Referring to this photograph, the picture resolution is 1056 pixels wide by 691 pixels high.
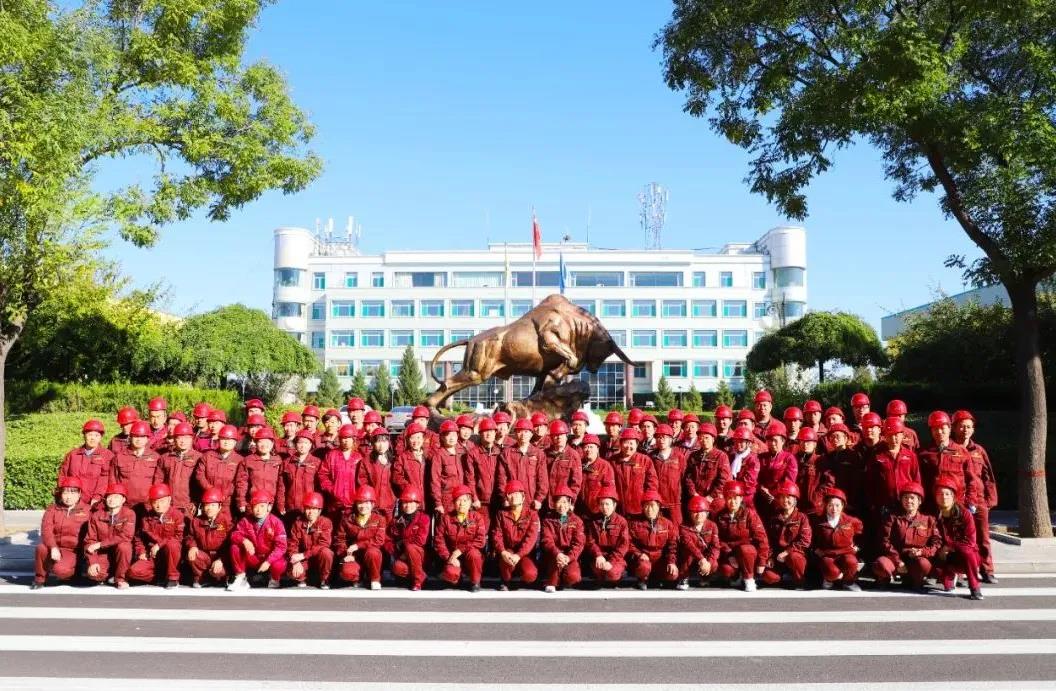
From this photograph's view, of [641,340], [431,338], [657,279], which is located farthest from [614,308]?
[431,338]

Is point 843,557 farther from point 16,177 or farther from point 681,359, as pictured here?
point 681,359

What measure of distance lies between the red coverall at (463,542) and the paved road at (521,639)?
250mm

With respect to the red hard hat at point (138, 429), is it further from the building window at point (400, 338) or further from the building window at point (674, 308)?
the building window at point (674, 308)

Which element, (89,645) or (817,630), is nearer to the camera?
(89,645)

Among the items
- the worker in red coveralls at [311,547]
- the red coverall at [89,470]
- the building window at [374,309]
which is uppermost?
the building window at [374,309]

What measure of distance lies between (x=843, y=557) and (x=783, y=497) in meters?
0.70

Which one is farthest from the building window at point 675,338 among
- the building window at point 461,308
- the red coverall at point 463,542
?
the red coverall at point 463,542

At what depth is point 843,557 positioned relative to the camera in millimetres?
7680

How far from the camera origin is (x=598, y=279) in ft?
191

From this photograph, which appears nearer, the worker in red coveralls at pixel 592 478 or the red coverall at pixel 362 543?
the red coverall at pixel 362 543

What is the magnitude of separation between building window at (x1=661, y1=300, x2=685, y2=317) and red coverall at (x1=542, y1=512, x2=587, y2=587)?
51023 millimetres

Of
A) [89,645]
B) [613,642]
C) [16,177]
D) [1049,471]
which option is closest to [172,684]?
[89,645]

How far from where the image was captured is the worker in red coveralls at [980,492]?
7.93 m

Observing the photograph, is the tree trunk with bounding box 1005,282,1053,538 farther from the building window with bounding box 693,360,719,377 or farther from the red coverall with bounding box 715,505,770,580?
the building window with bounding box 693,360,719,377
